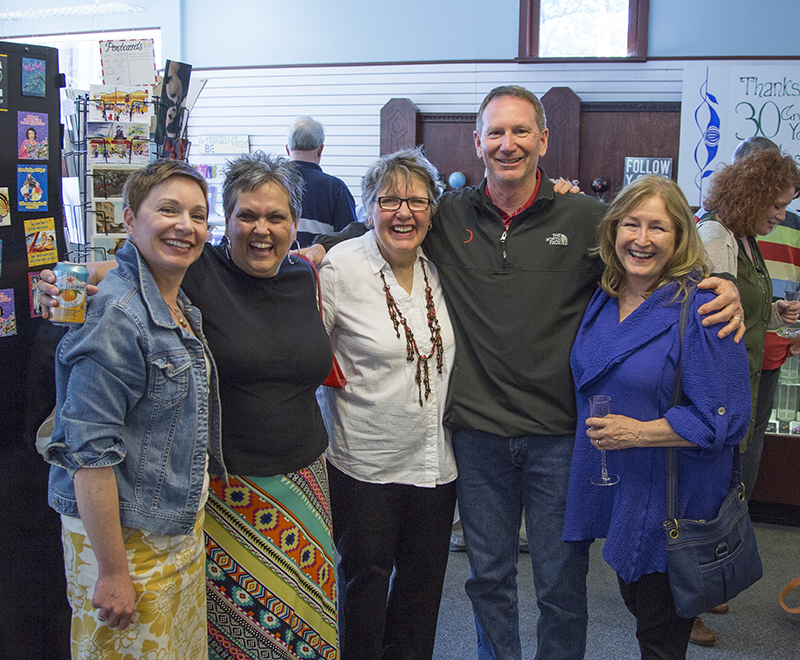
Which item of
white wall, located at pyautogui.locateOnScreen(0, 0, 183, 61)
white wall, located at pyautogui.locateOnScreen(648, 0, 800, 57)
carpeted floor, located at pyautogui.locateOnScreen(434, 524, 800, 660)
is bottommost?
carpeted floor, located at pyautogui.locateOnScreen(434, 524, 800, 660)

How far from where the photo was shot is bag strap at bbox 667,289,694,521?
189 cm

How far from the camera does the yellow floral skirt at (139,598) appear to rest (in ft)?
5.09

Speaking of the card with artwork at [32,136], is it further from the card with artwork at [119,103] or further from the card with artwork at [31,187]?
the card with artwork at [119,103]

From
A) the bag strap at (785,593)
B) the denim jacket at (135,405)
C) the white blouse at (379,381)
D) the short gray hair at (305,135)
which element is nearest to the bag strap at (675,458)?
the white blouse at (379,381)

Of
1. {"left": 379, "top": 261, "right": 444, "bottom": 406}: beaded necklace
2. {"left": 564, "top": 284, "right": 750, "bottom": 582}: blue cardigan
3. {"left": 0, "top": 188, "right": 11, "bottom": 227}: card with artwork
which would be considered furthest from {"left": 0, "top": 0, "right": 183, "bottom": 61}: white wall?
{"left": 564, "top": 284, "right": 750, "bottom": 582}: blue cardigan

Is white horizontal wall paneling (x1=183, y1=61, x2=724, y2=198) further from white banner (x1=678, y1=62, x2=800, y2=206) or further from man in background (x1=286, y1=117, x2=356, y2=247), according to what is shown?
man in background (x1=286, y1=117, x2=356, y2=247)

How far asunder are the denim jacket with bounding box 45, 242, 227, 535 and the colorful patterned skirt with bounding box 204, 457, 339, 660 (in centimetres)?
23

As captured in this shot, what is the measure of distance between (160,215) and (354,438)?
0.94 meters

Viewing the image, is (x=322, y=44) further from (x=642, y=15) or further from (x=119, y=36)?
(x=642, y=15)

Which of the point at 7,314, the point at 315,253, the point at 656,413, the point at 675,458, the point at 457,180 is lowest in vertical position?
the point at 675,458

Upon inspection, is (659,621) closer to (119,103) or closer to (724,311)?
(724,311)

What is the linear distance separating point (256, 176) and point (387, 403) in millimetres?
793

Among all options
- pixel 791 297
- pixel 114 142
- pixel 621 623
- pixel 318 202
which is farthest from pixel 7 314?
pixel 791 297

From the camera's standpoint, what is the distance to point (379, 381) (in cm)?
214
